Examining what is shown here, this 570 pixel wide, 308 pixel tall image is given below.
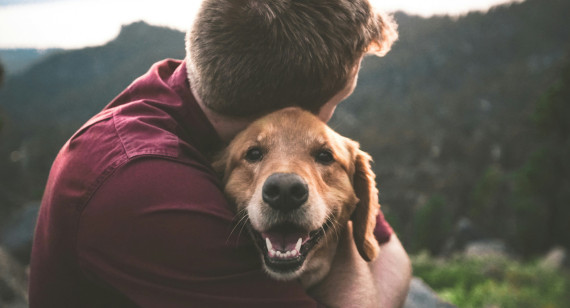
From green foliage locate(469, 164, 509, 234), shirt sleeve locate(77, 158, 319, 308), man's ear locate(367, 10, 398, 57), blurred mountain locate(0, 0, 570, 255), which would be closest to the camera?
shirt sleeve locate(77, 158, 319, 308)

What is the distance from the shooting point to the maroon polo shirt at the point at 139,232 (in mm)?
1764

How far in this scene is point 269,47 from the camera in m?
2.21

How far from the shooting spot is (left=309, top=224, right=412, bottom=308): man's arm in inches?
95.3

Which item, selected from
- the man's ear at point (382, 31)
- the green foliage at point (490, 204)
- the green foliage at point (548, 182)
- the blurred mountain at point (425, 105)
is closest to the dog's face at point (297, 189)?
the man's ear at point (382, 31)

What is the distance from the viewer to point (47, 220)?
206 cm

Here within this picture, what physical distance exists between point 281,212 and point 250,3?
A: 117 cm

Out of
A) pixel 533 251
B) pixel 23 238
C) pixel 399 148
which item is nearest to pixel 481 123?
pixel 399 148

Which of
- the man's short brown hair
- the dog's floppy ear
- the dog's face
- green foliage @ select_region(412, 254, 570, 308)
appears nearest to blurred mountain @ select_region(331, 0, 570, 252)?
green foliage @ select_region(412, 254, 570, 308)

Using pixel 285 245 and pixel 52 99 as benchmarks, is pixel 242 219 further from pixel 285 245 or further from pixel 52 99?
pixel 52 99

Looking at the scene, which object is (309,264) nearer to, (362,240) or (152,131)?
(362,240)

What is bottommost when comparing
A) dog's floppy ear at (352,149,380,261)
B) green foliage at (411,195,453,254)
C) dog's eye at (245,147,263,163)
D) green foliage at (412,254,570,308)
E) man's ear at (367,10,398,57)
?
green foliage at (411,195,453,254)

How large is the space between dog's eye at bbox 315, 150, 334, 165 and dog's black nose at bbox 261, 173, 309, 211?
50cm

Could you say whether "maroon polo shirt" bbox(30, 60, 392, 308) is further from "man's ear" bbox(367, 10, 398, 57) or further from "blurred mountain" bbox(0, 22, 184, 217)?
"blurred mountain" bbox(0, 22, 184, 217)

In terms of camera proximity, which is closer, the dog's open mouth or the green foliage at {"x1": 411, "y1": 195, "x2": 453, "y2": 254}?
the dog's open mouth
